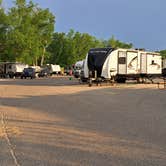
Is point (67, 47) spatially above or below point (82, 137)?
above

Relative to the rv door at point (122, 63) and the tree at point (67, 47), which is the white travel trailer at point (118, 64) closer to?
the rv door at point (122, 63)

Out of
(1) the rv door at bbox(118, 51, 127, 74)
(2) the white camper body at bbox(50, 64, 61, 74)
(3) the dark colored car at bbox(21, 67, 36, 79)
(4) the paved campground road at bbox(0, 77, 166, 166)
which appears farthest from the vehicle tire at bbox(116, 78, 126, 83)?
(2) the white camper body at bbox(50, 64, 61, 74)

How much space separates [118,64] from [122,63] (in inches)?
18.3

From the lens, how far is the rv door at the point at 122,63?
138 feet

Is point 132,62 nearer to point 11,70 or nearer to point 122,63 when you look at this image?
point 122,63

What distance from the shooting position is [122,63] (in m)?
42.6

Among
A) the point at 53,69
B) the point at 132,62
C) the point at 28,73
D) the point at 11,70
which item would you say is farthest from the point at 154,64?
the point at 53,69

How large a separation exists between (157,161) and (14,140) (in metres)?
3.69

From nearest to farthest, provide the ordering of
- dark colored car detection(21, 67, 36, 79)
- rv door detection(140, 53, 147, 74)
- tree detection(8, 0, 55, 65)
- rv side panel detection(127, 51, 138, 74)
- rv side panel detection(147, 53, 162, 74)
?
rv side panel detection(127, 51, 138, 74), rv door detection(140, 53, 147, 74), rv side panel detection(147, 53, 162, 74), dark colored car detection(21, 67, 36, 79), tree detection(8, 0, 55, 65)

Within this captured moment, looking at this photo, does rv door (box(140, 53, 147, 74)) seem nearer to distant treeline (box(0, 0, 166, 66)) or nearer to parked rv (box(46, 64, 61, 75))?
distant treeline (box(0, 0, 166, 66))

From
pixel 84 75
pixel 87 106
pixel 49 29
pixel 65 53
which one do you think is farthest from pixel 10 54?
pixel 87 106

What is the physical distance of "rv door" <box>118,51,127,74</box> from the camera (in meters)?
42.1

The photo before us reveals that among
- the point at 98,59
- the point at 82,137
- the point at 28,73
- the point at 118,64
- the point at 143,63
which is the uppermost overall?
the point at 98,59

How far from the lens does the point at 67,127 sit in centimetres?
1283
